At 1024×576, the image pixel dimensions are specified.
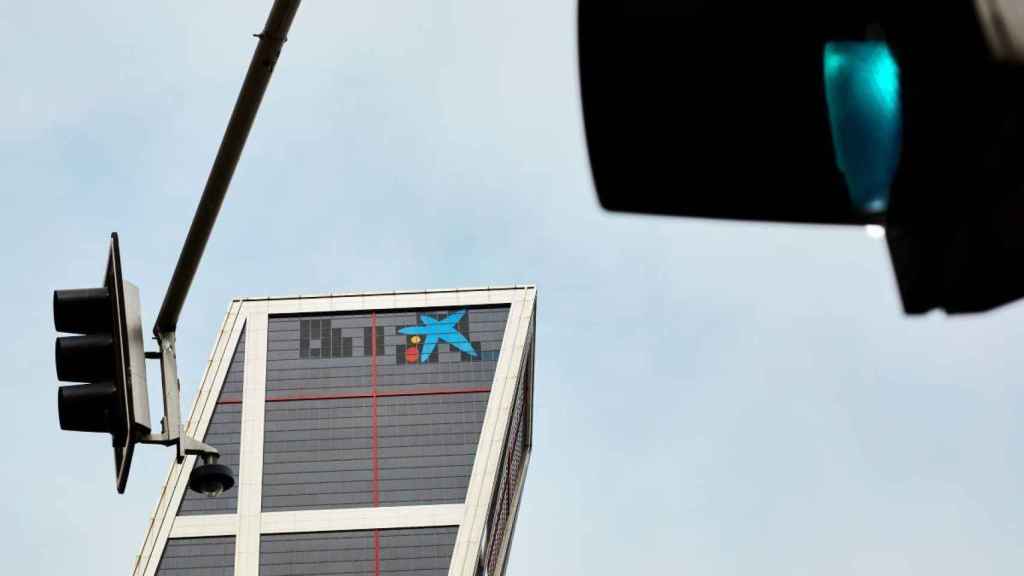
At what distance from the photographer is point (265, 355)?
78062 mm

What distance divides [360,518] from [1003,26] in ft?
244

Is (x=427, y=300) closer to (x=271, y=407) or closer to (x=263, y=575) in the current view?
(x=271, y=407)

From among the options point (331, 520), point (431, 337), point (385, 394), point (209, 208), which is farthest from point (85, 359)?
point (431, 337)

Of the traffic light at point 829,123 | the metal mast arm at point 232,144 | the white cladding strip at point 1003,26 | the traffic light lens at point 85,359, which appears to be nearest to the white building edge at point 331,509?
the metal mast arm at point 232,144

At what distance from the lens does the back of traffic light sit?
21.1 feet

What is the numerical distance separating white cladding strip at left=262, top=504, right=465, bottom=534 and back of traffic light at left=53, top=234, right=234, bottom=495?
6670 cm

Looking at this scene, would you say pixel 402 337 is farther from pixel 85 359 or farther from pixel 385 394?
pixel 85 359

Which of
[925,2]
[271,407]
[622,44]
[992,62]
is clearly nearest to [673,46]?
[622,44]

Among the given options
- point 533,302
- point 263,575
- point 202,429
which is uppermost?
point 533,302

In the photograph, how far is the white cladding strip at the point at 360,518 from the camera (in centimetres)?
7281

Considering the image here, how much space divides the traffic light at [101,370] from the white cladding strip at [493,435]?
2536 inches

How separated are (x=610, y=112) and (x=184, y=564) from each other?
72156 millimetres

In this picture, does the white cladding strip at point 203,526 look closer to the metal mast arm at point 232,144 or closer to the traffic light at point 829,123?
the metal mast arm at point 232,144

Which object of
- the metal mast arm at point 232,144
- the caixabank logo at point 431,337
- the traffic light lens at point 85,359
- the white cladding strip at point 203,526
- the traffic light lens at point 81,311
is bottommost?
the white cladding strip at point 203,526
